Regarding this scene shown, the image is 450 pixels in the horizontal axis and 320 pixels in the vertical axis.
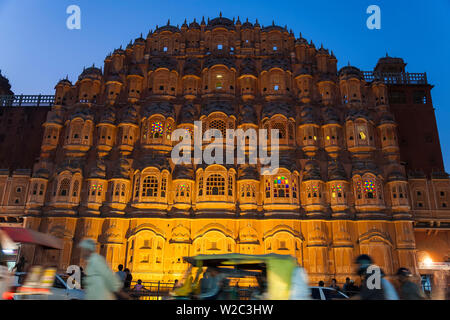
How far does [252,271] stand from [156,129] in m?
25.2

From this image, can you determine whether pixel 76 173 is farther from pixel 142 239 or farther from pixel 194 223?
pixel 194 223

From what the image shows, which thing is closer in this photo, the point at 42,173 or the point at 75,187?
the point at 75,187

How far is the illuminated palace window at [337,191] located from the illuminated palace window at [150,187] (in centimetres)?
1516

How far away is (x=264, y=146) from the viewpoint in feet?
107

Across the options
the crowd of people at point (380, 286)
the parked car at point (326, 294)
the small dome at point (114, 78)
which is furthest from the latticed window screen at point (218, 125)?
the crowd of people at point (380, 286)

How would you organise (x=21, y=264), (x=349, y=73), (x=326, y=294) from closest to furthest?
(x=326, y=294) → (x=21, y=264) → (x=349, y=73)

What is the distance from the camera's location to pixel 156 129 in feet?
109

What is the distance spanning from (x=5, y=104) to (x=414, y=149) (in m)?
48.1

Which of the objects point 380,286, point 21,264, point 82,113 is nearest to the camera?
point 380,286

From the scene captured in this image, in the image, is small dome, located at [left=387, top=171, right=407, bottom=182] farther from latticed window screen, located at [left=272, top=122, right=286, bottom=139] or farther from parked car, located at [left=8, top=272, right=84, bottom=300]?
parked car, located at [left=8, top=272, right=84, bottom=300]

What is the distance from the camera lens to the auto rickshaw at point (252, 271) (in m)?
8.12

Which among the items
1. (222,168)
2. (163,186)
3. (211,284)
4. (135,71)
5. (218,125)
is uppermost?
(135,71)

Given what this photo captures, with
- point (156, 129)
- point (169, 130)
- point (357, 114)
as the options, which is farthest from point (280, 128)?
point (156, 129)

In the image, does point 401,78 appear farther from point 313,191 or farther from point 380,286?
point 380,286
